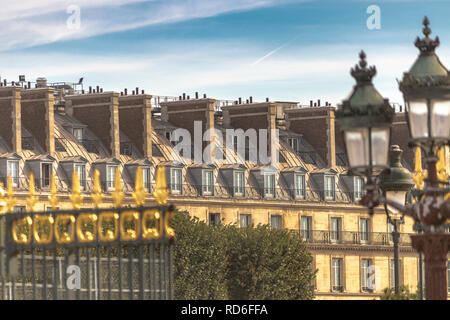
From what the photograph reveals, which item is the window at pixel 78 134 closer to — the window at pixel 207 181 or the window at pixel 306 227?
the window at pixel 207 181

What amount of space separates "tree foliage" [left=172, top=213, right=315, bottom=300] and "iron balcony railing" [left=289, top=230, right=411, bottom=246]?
14043mm

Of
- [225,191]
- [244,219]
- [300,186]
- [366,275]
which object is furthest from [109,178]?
[366,275]

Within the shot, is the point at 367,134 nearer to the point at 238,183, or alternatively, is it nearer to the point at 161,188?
the point at 161,188

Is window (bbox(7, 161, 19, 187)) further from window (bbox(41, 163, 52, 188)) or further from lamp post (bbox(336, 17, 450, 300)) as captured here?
lamp post (bbox(336, 17, 450, 300))

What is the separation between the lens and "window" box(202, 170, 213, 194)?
328 feet

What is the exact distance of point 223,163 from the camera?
10288 cm

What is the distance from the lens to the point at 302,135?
10894cm

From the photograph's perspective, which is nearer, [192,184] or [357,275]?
[192,184]

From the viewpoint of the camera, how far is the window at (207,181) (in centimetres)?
10012

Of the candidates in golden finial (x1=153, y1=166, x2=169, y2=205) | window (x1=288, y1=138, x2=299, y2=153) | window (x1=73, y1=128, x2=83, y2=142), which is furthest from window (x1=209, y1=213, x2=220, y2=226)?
golden finial (x1=153, y1=166, x2=169, y2=205)

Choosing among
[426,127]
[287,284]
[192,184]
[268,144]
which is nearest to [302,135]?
[268,144]

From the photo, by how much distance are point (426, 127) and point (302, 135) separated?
88.8 metres
